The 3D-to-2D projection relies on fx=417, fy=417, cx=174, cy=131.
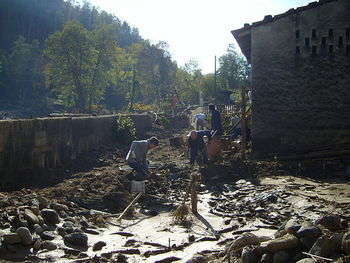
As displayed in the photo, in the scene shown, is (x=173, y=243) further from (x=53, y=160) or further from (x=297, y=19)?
(x=297, y=19)

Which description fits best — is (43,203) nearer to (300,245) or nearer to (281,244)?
(281,244)

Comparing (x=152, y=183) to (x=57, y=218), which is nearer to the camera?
(x=57, y=218)

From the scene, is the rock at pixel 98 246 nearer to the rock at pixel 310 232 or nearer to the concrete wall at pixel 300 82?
the rock at pixel 310 232

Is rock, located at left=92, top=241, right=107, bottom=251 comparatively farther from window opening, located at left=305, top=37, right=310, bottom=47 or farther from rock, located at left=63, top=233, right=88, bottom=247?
window opening, located at left=305, top=37, right=310, bottom=47

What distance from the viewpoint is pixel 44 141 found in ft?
40.1

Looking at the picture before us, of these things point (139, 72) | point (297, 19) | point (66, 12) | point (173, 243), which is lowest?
point (173, 243)

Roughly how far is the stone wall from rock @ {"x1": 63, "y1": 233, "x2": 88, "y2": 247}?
431 centimetres

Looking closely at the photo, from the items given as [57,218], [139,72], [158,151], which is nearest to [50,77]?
[139,72]

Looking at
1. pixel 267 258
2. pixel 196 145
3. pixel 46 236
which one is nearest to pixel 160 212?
pixel 46 236

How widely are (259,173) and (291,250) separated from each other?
750 cm

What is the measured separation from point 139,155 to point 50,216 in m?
4.43

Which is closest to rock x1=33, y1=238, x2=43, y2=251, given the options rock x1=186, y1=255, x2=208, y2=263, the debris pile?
rock x1=186, y1=255, x2=208, y2=263

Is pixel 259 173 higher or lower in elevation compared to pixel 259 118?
lower

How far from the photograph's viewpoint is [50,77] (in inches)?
1849
